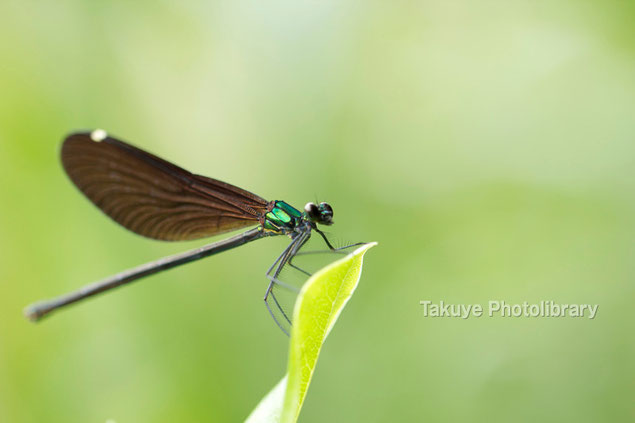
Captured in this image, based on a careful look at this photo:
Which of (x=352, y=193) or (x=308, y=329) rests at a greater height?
(x=308, y=329)

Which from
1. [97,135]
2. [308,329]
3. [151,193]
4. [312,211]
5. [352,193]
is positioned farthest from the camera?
[352,193]

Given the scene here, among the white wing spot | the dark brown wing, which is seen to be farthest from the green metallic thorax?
the white wing spot

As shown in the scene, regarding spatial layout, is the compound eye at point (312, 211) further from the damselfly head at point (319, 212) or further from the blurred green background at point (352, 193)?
the blurred green background at point (352, 193)

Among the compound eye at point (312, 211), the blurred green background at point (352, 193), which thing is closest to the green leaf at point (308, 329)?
the compound eye at point (312, 211)

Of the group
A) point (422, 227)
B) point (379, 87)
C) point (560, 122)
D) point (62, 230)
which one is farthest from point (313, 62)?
point (62, 230)

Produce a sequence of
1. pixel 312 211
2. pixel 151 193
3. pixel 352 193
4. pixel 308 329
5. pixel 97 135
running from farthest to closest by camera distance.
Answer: pixel 352 193 → pixel 151 193 → pixel 312 211 → pixel 97 135 → pixel 308 329

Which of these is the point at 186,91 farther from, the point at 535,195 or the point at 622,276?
the point at 622,276

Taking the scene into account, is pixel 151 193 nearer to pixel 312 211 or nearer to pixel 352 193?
pixel 312 211

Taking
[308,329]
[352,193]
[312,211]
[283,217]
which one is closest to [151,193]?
[283,217]
